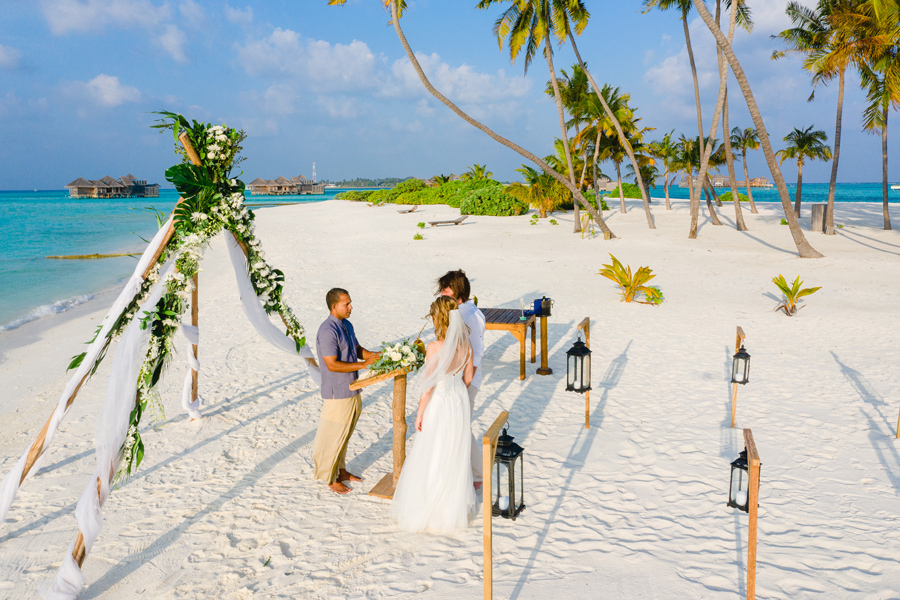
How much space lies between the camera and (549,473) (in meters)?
4.48

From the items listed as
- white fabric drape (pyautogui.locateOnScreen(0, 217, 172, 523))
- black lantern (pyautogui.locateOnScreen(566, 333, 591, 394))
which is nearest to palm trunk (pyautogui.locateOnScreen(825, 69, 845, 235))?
black lantern (pyautogui.locateOnScreen(566, 333, 591, 394))

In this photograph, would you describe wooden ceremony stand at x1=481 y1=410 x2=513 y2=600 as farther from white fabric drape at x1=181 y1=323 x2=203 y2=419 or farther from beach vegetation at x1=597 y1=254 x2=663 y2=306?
beach vegetation at x1=597 y1=254 x2=663 y2=306

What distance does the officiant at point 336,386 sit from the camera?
13.5 feet

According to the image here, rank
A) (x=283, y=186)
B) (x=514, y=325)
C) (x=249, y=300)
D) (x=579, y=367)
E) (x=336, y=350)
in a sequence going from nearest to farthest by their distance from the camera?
(x=336, y=350) < (x=249, y=300) < (x=579, y=367) < (x=514, y=325) < (x=283, y=186)

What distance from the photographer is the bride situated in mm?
3570

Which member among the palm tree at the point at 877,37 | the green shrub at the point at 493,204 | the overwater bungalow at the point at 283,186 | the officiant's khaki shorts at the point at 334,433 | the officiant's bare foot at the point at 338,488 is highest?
the overwater bungalow at the point at 283,186

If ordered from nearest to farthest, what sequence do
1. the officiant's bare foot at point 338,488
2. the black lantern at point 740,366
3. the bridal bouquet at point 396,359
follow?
1. the bridal bouquet at point 396,359
2. the officiant's bare foot at point 338,488
3. the black lantern at point 740,366

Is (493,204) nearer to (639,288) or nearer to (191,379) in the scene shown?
(639,288)

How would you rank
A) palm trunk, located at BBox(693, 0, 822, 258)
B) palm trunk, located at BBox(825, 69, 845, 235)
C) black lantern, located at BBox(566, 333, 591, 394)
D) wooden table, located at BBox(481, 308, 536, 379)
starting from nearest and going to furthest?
black lantern, located at BBox(566, 333, 591, 394)
wooden table, located at BBox(481, 308, 536, 379)
palm trunk, located at BBox(693, 0, 822, 258)
palm trunk, located at BBox(825, 69, 845, 235)

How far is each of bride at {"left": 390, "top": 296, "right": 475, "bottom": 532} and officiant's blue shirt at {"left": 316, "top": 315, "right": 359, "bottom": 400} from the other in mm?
816

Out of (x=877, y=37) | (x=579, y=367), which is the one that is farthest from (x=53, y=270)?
(x=877, y=37)

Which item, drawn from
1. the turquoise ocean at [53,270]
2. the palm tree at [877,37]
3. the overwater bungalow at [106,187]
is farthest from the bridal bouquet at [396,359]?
the overwater bungalow at [106,187]

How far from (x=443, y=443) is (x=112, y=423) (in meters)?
2.02

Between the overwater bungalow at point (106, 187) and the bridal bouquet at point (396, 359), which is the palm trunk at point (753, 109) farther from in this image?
the overwater bungalow at point (106, 187)
